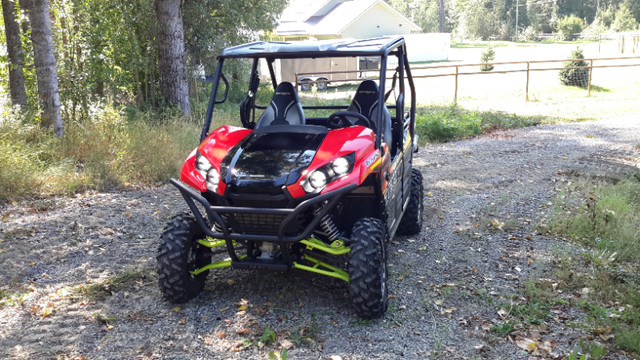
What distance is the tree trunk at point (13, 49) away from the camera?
9625 millimetres

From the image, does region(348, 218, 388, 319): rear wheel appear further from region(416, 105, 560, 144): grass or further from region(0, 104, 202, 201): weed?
region(416, 105, 560, 144): grass

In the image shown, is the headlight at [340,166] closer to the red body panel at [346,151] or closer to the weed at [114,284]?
the red body panel at [346,151]

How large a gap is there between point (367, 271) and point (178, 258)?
133cm

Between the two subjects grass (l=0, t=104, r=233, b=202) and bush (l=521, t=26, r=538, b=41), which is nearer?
grass (l=0, t=104, r=233, b=202)

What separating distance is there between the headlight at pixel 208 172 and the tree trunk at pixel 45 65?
4765 mm

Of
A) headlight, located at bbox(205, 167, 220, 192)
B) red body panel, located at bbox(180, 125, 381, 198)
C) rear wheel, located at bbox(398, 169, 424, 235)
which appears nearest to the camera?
red body panel, located at bbox(180, 125, 381, 198)

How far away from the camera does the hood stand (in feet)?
12.4

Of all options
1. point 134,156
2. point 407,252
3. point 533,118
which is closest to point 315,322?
point 407,252

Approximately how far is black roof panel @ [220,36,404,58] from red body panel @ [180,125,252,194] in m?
0.61

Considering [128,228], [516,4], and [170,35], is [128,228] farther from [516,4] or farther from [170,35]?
[516,4]

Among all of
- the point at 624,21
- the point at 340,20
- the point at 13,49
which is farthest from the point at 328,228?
the point at 624,21

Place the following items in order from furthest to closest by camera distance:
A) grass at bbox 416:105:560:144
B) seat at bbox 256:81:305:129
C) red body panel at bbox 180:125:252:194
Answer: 1. grass at bbox 416:105:560:144
2. seat at bbox 256:81:305:129
3. red body panel at bbox 180:125:252:194

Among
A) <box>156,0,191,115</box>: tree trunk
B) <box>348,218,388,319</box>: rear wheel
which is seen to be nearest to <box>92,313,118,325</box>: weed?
<box>348,218,388,319</box>: rear wheel

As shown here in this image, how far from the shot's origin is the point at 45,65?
782 cm
